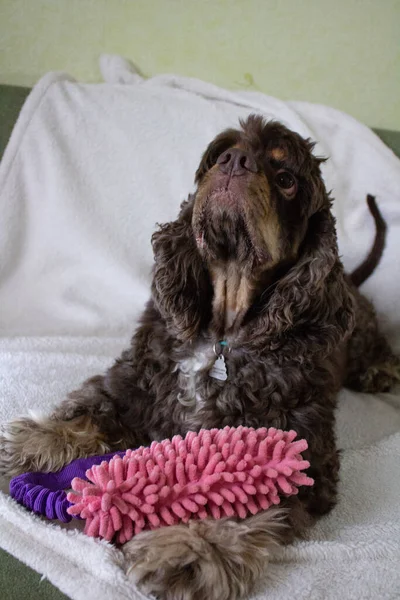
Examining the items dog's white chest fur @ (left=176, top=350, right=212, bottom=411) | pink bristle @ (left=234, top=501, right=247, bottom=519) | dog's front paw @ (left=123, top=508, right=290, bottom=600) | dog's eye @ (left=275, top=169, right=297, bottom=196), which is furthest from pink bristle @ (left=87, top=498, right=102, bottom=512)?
dog's eye @ (left=275, top=169, right=297, bottom=196)

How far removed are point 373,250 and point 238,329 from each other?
1.40 m

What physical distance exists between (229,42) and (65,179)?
3.91 ft

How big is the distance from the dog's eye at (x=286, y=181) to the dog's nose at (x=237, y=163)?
161 millimetres

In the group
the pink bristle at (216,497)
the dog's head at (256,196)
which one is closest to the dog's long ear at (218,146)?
the dog's head at (256,196)

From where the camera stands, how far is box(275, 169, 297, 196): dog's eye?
73.1 inches

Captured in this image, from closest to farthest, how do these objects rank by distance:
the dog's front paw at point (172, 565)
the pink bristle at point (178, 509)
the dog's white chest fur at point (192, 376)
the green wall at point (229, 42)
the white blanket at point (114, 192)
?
the dog's front paw at point (172, 565), the pink bristle at point (178, 509), the dog's white chest fur at point (192, 376), the white blanket at point (114, 192), the green wall at point (229, 42)

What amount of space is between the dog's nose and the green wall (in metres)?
1.64

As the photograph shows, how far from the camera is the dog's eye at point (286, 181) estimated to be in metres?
1.86

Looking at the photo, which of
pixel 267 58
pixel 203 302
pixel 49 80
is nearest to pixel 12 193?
pixel 49 80

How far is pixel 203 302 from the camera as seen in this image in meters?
2.00

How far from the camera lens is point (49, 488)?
1572 millimetres

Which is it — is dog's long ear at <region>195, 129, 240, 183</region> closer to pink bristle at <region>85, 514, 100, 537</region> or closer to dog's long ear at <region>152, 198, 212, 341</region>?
dog's long ear at <region>152, 198, 212, 341</region>

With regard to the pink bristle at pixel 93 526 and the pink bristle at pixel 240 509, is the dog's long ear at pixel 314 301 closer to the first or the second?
the pink bristle at pixel 240 509

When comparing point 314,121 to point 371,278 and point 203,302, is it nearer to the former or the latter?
point 371,278
